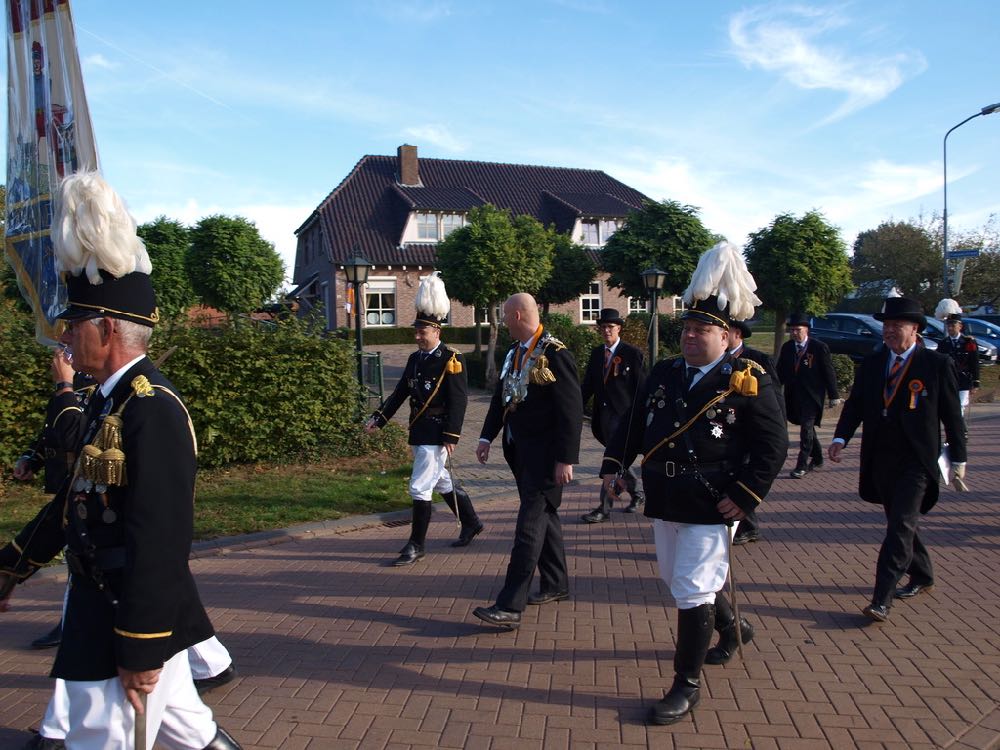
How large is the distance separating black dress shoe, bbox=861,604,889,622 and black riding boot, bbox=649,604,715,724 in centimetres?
171

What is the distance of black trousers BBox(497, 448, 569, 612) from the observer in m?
4.76

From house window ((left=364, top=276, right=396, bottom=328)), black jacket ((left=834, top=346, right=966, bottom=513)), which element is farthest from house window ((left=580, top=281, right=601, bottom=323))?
black jacket ((left=834, top=346, right=966, bottom=513))

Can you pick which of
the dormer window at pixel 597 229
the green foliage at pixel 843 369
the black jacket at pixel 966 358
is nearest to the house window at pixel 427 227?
the dormer window at pixel 597 229

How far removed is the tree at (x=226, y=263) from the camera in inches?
1083

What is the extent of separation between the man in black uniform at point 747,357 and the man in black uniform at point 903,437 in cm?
63

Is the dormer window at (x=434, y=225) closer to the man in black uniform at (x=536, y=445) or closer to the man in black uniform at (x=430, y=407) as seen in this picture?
the man in black uniform at (x=430, y=407)

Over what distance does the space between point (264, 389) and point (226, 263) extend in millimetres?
19150

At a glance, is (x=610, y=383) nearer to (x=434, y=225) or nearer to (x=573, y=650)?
(x=573, y=650)

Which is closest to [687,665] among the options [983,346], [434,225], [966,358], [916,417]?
[916,417]

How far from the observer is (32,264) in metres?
6.25

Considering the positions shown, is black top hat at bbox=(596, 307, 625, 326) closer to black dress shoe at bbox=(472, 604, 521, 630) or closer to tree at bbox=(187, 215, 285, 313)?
black dress shoe at bbox=(472, 604, 521, 630)

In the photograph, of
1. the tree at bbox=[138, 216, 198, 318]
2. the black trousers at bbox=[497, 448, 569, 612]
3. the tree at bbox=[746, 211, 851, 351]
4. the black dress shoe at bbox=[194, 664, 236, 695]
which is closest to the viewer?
the black dress shoe at bbox=[194, 664, 236, 695]

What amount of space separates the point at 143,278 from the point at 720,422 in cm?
260

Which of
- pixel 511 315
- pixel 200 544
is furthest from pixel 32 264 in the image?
pixel 511 315
